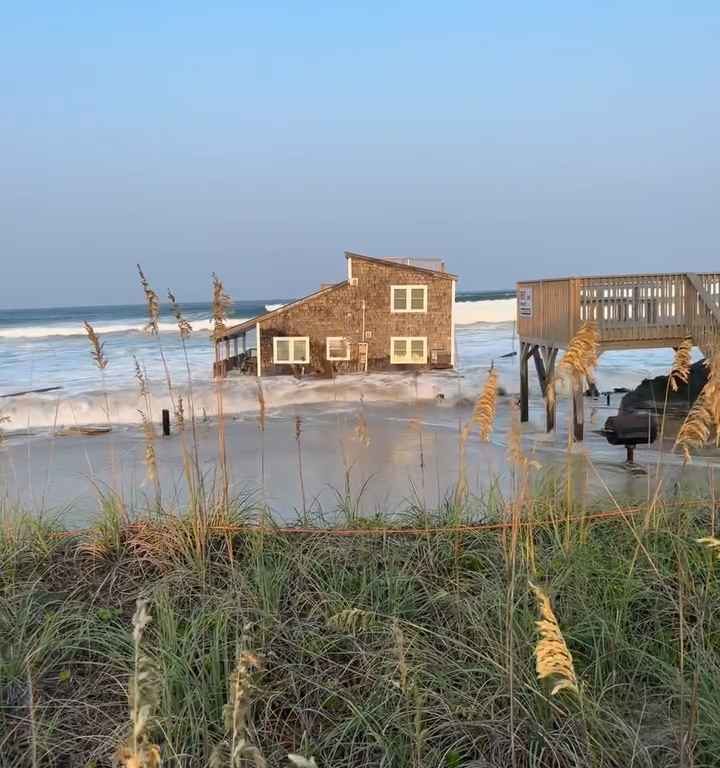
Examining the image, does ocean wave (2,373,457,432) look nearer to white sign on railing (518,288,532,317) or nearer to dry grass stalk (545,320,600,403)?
white sign on railing (518,288,532,317)

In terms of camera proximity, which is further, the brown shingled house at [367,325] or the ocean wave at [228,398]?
the brown shingled house at [367,325]

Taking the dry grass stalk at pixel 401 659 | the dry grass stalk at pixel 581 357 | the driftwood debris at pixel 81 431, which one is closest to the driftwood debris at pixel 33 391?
the driftwood debris at pixel 81 431

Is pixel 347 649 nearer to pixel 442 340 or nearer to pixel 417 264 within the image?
pixel 442 340

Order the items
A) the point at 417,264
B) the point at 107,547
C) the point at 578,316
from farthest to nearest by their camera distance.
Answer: the point at 417,264
the point at 578,316
the point at 107,547

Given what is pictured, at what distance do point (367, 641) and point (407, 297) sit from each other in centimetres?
2660

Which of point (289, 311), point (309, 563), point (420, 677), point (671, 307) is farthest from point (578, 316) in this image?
point (289, 311)

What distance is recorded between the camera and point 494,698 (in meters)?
2.88

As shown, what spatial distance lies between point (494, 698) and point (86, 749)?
5.14ft

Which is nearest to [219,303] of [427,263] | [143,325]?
[427,263]

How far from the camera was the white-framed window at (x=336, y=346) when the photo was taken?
29438 millimetres

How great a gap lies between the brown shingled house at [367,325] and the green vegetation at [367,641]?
972 inches

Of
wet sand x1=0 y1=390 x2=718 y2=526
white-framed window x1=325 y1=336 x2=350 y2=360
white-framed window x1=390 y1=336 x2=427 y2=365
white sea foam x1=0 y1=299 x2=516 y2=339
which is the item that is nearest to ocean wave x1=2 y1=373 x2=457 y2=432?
white-framed window x1=390 y1=336 x2=427 y2=365

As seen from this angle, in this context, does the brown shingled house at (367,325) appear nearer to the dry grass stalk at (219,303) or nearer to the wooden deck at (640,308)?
the wooden deck at (640,308)

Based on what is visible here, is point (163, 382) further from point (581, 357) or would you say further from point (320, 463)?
point (581, 357)
